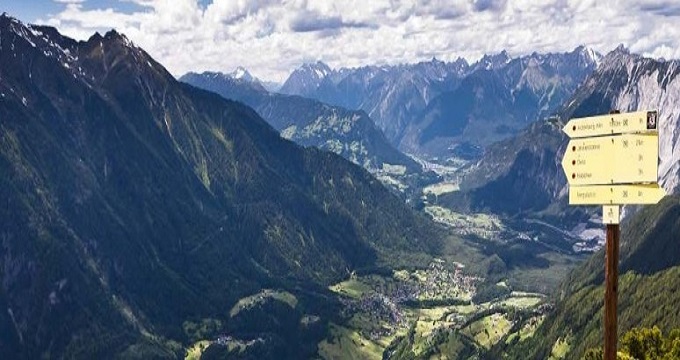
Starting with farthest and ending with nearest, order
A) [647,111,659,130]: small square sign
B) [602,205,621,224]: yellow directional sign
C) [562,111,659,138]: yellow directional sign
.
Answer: [602,205,621,224]: yellow directional sign, [562,111,659,138]: yellow directional sign, [647,111,659,130]: small square sign

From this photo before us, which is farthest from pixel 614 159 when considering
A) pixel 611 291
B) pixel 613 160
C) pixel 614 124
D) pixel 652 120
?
pixel 611 291

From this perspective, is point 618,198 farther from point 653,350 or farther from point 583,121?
point 653,350

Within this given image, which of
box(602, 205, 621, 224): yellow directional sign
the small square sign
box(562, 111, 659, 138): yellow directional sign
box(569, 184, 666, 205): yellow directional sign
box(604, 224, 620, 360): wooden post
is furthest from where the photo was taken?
box(604, 224, 620, 360): wooden post

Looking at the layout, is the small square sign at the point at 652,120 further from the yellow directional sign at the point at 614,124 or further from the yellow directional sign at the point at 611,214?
the yellow directional sign at the point at 611,214

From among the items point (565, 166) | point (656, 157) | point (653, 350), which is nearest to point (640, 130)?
point (656, 157)

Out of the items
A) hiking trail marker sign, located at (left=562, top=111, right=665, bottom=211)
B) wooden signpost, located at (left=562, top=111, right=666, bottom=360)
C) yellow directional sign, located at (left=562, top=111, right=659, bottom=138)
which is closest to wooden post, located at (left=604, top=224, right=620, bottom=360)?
wooden signpost, located at (left=562, top=111, right=666, bottom=360)

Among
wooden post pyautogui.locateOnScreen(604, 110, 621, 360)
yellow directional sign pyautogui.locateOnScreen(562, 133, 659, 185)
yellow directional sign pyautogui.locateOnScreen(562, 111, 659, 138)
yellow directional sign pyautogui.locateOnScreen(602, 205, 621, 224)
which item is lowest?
wooden post pyautogui.locateOnScreen(604, 110, 621, 360)

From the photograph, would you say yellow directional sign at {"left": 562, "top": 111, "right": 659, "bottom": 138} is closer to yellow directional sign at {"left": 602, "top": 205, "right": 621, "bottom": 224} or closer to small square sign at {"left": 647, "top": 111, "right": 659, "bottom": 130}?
small square sign at {"left": 647, "top": 111, "right": 659, "bottom": 130}
